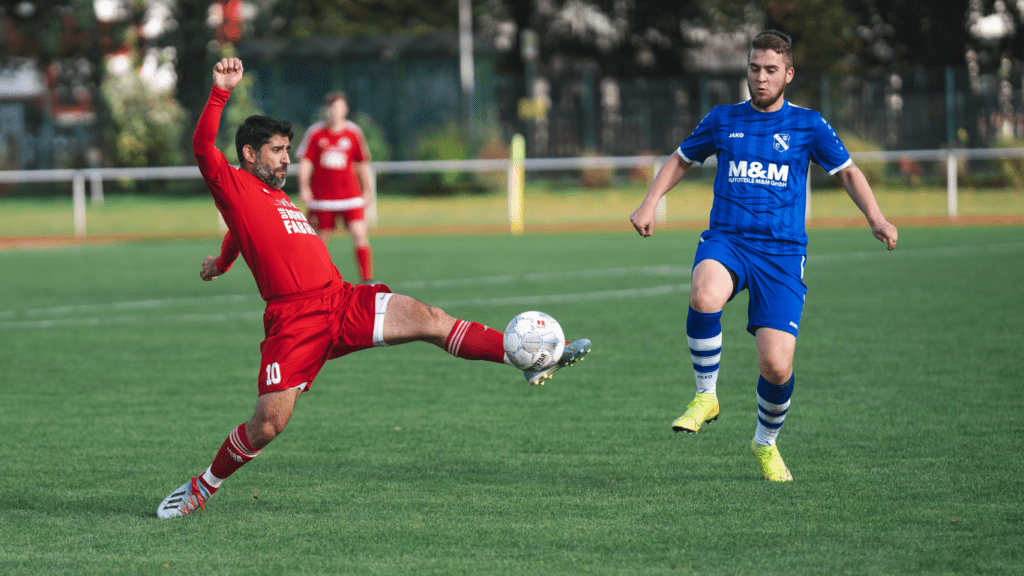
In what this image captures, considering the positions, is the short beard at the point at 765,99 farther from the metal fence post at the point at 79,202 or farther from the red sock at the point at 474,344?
the metal fence post at the point at 79,202

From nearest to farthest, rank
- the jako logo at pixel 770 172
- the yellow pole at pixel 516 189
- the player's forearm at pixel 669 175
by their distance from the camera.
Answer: the jako logo at pixel 770 172 < the player's forearm at pixel 669 175 < the yellow pole at pixel 516 189

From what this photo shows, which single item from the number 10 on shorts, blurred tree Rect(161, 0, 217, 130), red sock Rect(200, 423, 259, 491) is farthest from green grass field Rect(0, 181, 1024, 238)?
the number 10 on shorts

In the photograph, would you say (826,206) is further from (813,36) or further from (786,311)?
(786,311)

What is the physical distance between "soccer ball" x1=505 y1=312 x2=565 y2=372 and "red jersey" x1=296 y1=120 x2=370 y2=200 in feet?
30.2

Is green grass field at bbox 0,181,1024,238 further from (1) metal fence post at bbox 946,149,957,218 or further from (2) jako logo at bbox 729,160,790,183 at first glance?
(2) jako logo at bbox 729,160,790,183

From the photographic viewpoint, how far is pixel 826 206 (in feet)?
83.5

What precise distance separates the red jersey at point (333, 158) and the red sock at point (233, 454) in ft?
30.1

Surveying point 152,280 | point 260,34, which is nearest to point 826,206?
point 152,280

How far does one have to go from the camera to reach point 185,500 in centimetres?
459

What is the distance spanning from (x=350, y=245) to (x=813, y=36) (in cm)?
2219

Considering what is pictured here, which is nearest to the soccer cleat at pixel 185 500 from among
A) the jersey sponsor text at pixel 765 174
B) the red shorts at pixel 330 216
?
the jersey sponsor text at pixel 765 174

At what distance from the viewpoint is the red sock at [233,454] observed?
459 cm

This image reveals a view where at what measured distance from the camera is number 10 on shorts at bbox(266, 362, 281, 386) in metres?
4.50

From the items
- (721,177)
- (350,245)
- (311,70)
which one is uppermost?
(311,70)
